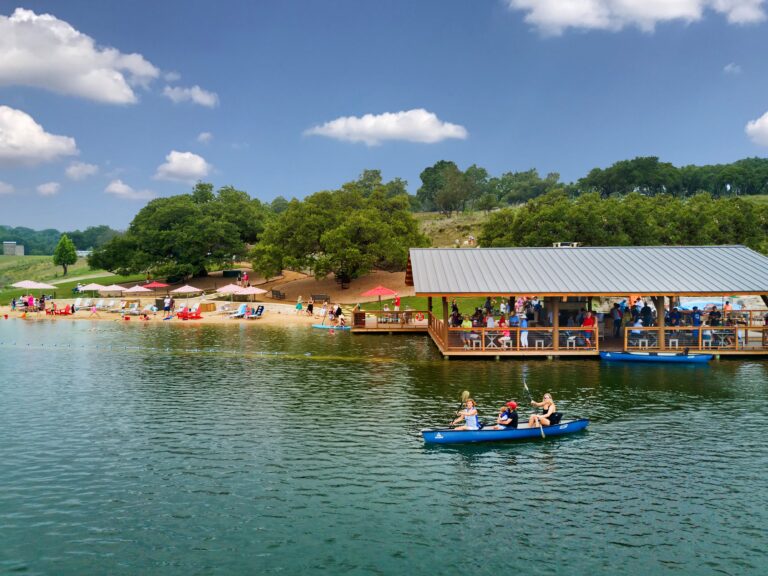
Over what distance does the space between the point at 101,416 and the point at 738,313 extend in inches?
1520

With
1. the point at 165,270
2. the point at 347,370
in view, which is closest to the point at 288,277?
the point at 165,270

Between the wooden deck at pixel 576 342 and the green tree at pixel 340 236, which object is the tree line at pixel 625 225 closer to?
the green tree at pixel 340 236

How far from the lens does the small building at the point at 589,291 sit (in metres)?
32.3

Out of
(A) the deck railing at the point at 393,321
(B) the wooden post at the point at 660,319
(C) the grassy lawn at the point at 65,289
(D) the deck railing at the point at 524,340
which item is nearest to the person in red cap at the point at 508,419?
(D) the deck railing at the point at 524,340

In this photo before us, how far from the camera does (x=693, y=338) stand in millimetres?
34188

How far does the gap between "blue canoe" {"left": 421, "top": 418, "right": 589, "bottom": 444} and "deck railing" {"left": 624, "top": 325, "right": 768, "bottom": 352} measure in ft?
52.1

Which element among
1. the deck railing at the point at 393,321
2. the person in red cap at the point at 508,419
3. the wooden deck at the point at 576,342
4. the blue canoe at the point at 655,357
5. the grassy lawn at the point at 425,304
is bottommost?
the person in red cap at the point at 508,419

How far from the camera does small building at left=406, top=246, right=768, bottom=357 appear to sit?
32.3 m

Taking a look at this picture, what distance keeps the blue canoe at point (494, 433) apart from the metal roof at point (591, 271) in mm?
13051

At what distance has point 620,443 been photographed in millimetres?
18859

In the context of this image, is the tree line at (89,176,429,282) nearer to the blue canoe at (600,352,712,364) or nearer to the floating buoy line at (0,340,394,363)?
the floating buoy line at (0,340,394,363)

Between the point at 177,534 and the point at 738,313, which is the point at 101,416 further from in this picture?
the point at 738,313

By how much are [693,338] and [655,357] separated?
4094 mm

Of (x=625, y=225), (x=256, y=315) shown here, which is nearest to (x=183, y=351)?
(x=256, y=315)
